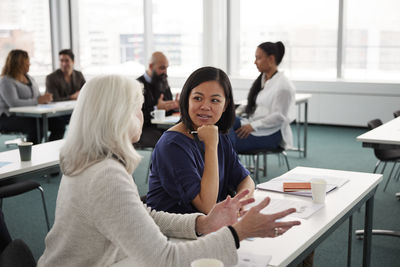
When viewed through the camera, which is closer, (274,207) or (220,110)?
(274,207)

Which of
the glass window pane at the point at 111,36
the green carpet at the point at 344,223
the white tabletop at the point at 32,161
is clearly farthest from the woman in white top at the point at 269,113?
the glass window pane at the point at 111,36

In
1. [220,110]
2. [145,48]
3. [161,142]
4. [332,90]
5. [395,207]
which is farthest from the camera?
[145,48]

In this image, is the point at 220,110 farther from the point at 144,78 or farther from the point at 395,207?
the point at 144,78

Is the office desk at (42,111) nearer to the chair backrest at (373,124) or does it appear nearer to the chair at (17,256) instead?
the chair backrest at (373,124)

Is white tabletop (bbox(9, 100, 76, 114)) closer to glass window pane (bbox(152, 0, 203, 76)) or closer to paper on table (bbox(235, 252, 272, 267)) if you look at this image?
paper on table (bbox(235, 252, 272, 267))

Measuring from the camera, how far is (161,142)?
2250 millimetres

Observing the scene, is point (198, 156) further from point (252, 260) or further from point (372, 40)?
point (372, 40)

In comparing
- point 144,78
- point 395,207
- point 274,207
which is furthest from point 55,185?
point 274,207

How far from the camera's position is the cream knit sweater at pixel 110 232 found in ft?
4.62

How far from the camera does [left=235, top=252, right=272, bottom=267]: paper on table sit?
5.13ft

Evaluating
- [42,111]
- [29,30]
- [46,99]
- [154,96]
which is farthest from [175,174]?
[29,30]

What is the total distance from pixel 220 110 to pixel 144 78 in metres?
3.06

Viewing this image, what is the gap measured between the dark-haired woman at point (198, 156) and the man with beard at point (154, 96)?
101 inches

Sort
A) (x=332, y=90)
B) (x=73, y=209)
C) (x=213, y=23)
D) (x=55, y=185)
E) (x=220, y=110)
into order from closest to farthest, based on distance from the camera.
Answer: (x=73, y=209), (x=220, y=110), (x=55, y=185), (x=332, y=90), (x=213, y=23)
